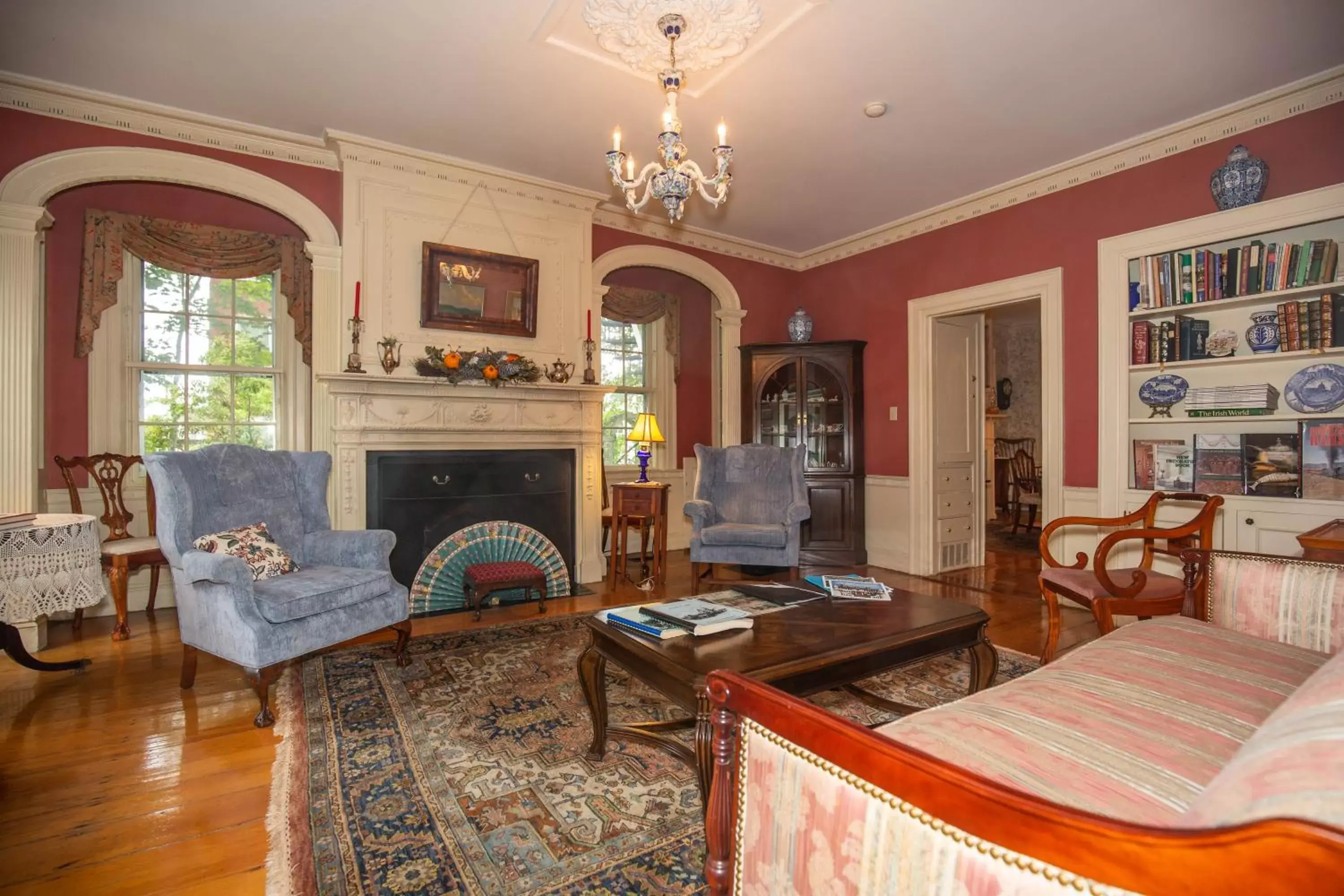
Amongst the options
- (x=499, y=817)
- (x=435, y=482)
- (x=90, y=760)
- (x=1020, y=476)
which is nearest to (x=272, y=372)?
(x=435, y=482)

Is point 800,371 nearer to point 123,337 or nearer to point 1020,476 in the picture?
point 1020,476

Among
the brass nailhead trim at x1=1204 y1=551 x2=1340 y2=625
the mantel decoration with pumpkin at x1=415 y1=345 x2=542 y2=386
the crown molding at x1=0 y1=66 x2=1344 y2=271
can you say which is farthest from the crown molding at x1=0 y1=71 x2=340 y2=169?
the brass nailhead trim at x1=1204 y1=551 x2=1340 y2=625

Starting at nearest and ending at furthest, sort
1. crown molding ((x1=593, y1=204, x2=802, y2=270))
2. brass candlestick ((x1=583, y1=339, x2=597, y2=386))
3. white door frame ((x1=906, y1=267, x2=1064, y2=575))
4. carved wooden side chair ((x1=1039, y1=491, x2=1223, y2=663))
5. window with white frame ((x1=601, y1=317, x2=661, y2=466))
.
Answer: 1. carved wooden side chair ((x1=1039, y1=491, x2=1223, y2=663))
2. white door frame ((x1=906, y1=267, x2=1064, y2=575))
3. brass candlestick ((x1=583, y1=339, x2=597, y2=386))
4. crown molding ((x1=593, y1=204, x2=802, y2=270))
5. window with white frame ((x1=601, y1=317, x2=661, y2=466))

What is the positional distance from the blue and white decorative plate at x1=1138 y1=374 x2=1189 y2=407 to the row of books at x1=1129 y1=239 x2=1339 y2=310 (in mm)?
407

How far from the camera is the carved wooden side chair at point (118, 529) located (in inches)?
129

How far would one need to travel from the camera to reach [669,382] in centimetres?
603

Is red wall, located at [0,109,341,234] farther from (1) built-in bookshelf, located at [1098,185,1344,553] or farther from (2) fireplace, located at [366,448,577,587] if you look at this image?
(1) built-in bookshelf, located at [1098,185,1344,553]

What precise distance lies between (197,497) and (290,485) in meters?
0.41

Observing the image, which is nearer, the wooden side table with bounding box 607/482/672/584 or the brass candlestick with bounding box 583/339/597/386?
the wooden side table with bounding box 607/482/672/584

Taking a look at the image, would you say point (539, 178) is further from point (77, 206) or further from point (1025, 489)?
point (1025, 489)

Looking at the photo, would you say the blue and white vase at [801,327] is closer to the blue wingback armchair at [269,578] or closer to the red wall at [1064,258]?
the red wall at [1064,258]

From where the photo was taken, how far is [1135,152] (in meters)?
3.78

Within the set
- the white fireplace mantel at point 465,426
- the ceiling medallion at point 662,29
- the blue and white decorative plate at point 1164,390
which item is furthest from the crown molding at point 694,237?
the blue and white decorative plate at point 1164,390

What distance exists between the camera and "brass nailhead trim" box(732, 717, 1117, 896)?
58cm
